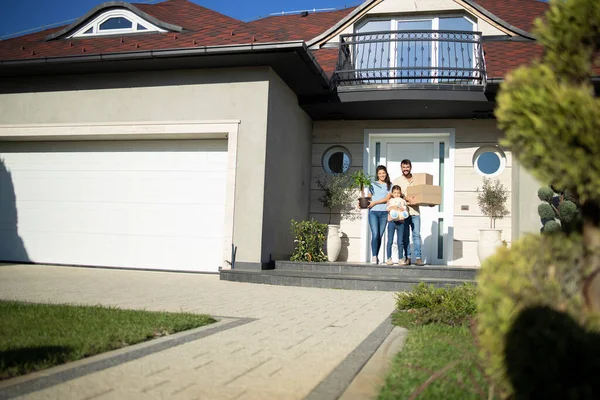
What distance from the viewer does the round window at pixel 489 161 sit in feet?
36.4

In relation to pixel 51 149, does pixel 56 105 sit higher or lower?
higher

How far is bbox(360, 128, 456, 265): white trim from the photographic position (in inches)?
437

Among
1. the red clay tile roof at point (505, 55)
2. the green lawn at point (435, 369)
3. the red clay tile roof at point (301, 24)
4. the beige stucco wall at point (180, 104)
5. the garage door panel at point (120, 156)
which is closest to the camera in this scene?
the green lawn at point (435, 369)

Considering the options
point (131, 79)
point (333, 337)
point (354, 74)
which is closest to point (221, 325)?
point (333, 337)

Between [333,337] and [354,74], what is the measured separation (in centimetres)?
802

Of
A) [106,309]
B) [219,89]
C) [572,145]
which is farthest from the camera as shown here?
[219,89]

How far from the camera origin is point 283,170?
32.9 ft

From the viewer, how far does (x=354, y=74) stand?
11094 mm

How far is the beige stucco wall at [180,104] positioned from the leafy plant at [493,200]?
491 cm

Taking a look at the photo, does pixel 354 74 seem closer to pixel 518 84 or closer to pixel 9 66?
pixel 9 66

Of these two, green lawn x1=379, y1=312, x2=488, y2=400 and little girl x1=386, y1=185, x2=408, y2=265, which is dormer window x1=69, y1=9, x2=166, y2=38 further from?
green lawn x1=379, y1=312, x2=488, y2=400

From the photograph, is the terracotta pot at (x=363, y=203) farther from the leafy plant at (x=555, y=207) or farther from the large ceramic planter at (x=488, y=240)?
the leafy plant at (x=555, y=207)

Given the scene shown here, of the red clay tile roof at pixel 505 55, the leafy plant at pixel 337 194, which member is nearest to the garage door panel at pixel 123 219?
the leafy plant at pixel 337 194

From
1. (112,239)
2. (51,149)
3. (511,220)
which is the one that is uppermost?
(51,149)
